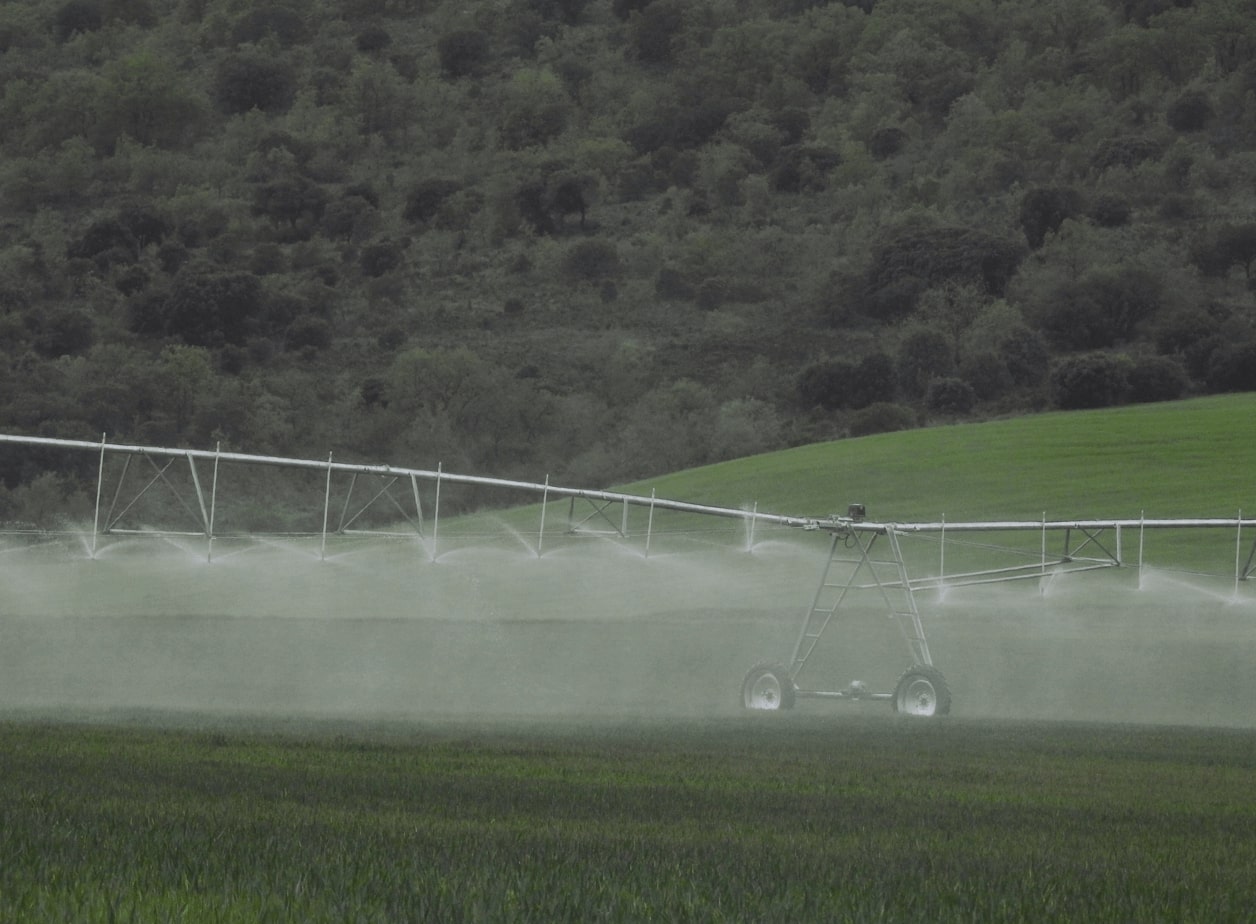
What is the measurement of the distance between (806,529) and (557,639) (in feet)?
45.6

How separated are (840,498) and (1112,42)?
127813 millimetres

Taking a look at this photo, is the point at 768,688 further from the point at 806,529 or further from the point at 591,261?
the point at 591,261

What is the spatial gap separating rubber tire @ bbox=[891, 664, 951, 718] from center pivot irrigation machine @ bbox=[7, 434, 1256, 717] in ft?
0.09

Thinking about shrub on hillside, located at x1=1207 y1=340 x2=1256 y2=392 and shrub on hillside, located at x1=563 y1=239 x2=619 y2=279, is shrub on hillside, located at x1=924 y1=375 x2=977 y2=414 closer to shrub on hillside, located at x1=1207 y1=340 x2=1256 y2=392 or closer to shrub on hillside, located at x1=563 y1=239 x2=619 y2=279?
shrub on hillside, located at x1=1207 y1=340 x2=1256 y2=392

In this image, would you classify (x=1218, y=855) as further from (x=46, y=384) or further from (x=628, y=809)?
(x=46, y=384)

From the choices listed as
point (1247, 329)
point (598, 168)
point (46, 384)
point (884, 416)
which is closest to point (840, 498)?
point (884, 416)

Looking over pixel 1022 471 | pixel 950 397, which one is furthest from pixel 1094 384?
pixel 1022 471

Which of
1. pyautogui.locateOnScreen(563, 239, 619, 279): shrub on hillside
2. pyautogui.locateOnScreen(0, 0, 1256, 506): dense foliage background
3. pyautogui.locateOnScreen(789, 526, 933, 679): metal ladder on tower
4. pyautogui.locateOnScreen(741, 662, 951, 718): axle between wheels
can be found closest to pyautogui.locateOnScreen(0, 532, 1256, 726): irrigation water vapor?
pyautogui.locateOnScreen(789, 526, 933, 679): metal ladder on tower

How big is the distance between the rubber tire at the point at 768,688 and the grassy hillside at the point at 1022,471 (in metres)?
29.4

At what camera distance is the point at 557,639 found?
51625 millimetres

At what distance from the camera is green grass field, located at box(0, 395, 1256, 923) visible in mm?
9648

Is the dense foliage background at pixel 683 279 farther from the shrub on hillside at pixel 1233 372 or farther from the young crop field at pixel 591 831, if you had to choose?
the young crop field at pixel 591 831

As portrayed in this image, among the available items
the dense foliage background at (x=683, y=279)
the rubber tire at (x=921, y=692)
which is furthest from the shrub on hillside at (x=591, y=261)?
the rubber tire at (x=921, y=692)

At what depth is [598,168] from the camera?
627 ft
